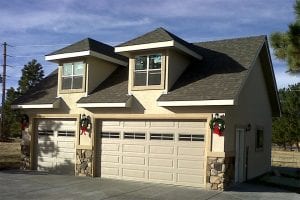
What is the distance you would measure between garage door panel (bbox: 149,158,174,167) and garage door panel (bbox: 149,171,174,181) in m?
0.31

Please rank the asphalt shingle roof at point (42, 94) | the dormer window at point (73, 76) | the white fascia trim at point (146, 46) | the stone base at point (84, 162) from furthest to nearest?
the asphalt shingle roof at point (42, 94) → the dormer window at point (73, 76) → the stone base at point (84, 162) → the white fascia trim at point (146, 46)

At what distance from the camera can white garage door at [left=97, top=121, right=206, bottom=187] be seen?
54.0ft

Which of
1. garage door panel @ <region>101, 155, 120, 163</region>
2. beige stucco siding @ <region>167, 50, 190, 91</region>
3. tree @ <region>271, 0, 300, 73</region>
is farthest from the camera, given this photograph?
garage door panel @ <region>101, 155, 120, 163</region>

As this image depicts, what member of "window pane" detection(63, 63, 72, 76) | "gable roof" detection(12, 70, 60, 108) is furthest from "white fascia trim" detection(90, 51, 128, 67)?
"gable roof" detection(12, 70, 60, 108)

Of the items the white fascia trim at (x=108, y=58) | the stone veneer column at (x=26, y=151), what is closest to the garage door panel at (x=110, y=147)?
the white fascia trim at (x=108, y=58)

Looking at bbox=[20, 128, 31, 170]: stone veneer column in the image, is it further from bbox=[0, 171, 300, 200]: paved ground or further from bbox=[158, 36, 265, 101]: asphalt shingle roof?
bbox=[158, 36, 265, 101]: asphalt shingle roof

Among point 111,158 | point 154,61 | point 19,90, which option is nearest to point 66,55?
point 154,61

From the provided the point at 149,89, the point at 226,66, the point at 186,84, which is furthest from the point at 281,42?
the point at 149,89

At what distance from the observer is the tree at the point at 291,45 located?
15078 millimetres

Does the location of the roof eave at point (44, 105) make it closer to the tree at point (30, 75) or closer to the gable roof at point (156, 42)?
the gable roof at point (156, 42)

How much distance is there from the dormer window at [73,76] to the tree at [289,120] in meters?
29.9

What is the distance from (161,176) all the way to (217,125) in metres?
3.19

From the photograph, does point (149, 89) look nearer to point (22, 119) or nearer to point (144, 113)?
point (144, 113)

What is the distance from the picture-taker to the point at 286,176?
20953mm
